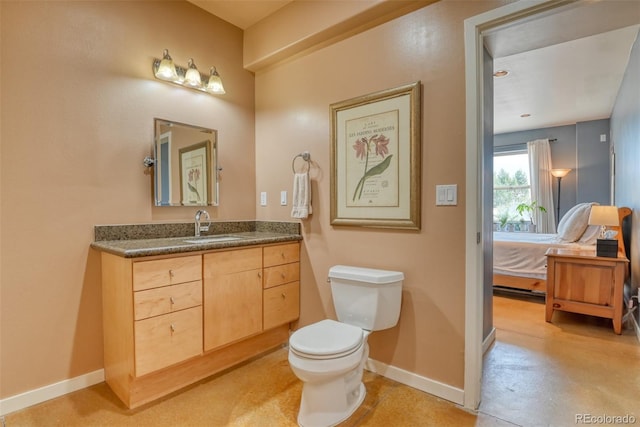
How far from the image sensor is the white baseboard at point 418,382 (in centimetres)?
177

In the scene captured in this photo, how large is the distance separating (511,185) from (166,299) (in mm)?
6605

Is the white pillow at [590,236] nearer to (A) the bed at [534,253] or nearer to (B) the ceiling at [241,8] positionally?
(A) the bed at [534,253]

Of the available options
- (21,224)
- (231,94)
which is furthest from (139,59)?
(21,224)

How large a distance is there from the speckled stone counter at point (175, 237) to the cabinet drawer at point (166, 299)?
20cm

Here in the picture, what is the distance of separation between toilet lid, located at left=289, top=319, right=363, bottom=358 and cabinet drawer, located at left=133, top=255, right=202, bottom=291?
698 millimetres

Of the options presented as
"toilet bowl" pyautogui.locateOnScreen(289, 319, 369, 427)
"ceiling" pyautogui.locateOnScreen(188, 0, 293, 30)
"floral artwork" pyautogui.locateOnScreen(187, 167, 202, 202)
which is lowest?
"toilet bowl" pyautogui.locateOnScreen(289, 319, 369, 427)

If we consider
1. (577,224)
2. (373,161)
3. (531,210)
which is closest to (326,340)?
(373,161)

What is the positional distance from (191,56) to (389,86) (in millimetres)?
1507

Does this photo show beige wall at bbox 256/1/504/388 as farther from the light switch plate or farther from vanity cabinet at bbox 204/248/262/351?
vanity cabinet at bbox 204/248/262/351

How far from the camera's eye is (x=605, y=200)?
5.29 metres

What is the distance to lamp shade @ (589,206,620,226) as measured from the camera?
110 inches

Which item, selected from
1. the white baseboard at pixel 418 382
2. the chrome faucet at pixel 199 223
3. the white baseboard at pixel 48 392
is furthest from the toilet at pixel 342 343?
the white baseboard at pixel 48 392

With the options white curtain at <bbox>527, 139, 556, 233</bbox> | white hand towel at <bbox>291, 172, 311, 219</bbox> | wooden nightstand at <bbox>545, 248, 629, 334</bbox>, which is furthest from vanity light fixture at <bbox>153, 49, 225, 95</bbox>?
white curtain at <bbox>527, 139, 556, 233</bbox>

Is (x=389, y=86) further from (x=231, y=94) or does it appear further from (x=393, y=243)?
(x=231, y=94)
